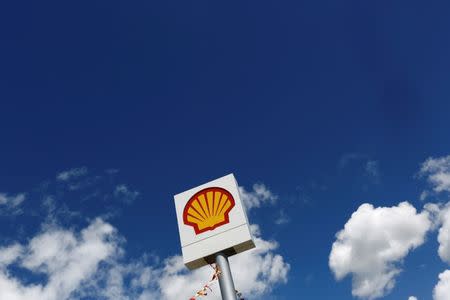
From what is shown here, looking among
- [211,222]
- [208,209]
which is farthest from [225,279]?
[208,209]

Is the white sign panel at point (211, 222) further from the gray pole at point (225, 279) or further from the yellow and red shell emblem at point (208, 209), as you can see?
the gray pole at point (225, 279)

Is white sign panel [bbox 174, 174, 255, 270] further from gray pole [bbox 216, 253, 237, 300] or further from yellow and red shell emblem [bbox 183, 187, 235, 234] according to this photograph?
gray pole [bbox 216, 253, 237, 300]

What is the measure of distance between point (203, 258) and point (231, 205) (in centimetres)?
157

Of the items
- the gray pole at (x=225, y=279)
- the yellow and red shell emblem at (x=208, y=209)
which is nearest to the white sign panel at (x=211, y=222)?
the yellow and red shell emblem at (x=208, y=209)

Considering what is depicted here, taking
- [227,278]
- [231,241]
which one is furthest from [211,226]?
[227,278]

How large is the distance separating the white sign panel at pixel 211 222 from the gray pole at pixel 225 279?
0.23 m

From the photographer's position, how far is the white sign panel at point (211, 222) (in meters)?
10.3

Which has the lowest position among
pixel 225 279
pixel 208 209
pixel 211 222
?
Result: pixel 225 279

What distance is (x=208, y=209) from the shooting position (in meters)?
10.9

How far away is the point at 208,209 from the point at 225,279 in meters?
1.93

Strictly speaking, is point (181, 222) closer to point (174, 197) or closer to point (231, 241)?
point (174, 197)

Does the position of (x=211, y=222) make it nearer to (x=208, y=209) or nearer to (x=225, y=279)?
(x=208, y=209)

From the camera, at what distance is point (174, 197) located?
11.4 m

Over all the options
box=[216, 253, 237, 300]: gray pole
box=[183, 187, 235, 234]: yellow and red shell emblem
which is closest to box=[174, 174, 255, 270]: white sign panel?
box=[183, 187, 235, 234]: yellow and red shell emblem
